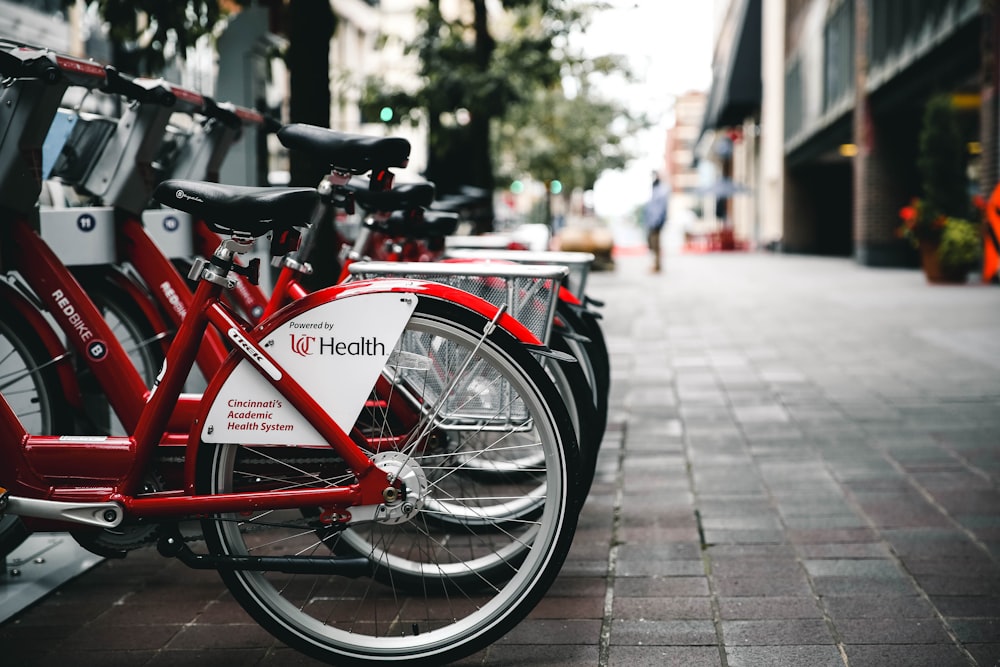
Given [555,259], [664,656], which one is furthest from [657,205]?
[664,656]

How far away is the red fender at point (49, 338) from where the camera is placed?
3295 millimetres

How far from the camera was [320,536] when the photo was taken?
10.00 feet

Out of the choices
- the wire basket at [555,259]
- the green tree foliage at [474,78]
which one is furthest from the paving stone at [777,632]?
the green tree foliage at [474,78]

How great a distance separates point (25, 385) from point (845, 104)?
2397 cm

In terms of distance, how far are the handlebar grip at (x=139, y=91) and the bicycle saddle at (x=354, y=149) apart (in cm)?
94

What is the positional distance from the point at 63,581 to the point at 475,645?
5.46ft

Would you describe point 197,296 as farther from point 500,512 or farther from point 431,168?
point 431,168

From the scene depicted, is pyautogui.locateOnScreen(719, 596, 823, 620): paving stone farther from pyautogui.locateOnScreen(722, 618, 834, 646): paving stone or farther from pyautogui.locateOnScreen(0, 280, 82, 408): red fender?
pyautogui.locateOnScreen(0, 280, 82, 408): red fender

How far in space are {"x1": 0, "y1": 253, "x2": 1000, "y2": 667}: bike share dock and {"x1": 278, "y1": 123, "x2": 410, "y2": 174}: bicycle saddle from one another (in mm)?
1355

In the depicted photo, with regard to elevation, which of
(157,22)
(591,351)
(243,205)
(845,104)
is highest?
(845,104)

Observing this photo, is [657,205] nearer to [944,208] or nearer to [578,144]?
[944,208]

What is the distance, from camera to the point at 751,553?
12.9 ft

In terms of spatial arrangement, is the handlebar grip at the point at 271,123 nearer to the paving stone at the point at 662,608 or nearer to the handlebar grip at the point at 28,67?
the handlebar grip at the point at 28,67

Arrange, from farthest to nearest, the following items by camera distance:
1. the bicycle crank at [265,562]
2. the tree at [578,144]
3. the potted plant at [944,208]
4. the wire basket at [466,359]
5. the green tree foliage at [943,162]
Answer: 1. the tree at [578,144]
2. the green tree foliage at [943,162]
3. the potted plant at [944,208]
4. the wire basket at [466,359]
5. the bicycle crank at [265,562]
